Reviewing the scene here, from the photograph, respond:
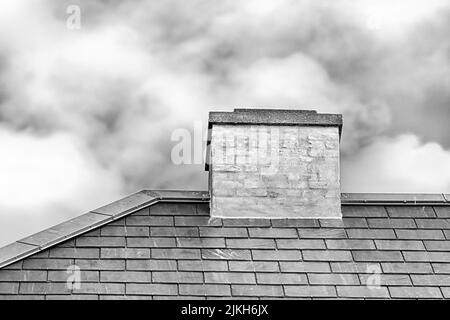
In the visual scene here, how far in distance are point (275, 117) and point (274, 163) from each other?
604 millimetres

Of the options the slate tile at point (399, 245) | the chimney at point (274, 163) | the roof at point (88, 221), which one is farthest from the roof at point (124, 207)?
the slate tile at point (399, 245)

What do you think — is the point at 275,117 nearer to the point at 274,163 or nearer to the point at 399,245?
the point at 274,163

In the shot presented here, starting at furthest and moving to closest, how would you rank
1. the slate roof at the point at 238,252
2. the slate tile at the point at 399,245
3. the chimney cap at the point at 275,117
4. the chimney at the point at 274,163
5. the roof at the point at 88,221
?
1. the chimney cap at the point at 275,117
2. the chimney at the point at 274,163
3. the slate tile at the point at 399,245
4. the roof at the point at 88,221
5. the slate roof at the point at 238,252

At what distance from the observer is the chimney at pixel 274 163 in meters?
10.8

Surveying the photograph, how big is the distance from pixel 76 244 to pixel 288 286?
7.90 ft

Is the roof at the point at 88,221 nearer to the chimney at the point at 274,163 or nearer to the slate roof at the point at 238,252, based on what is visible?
the slate roof at the point at 238,252

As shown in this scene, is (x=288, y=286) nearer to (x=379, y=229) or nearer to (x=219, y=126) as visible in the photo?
(x=379, y=229)

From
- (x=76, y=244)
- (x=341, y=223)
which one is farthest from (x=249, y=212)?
(x=76, y=244)

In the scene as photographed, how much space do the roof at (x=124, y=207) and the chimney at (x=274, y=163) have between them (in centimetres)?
26

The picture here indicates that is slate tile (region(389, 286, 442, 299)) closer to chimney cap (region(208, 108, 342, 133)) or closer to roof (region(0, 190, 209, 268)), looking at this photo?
chimney cap (region(208, 108, 342, 133))

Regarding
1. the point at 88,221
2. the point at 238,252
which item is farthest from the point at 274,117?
the point at 88,221

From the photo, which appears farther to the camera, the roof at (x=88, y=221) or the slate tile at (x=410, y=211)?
the slate tile at (x=410, y=211)

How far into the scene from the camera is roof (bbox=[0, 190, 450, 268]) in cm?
979

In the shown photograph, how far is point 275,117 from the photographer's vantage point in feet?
36.5
